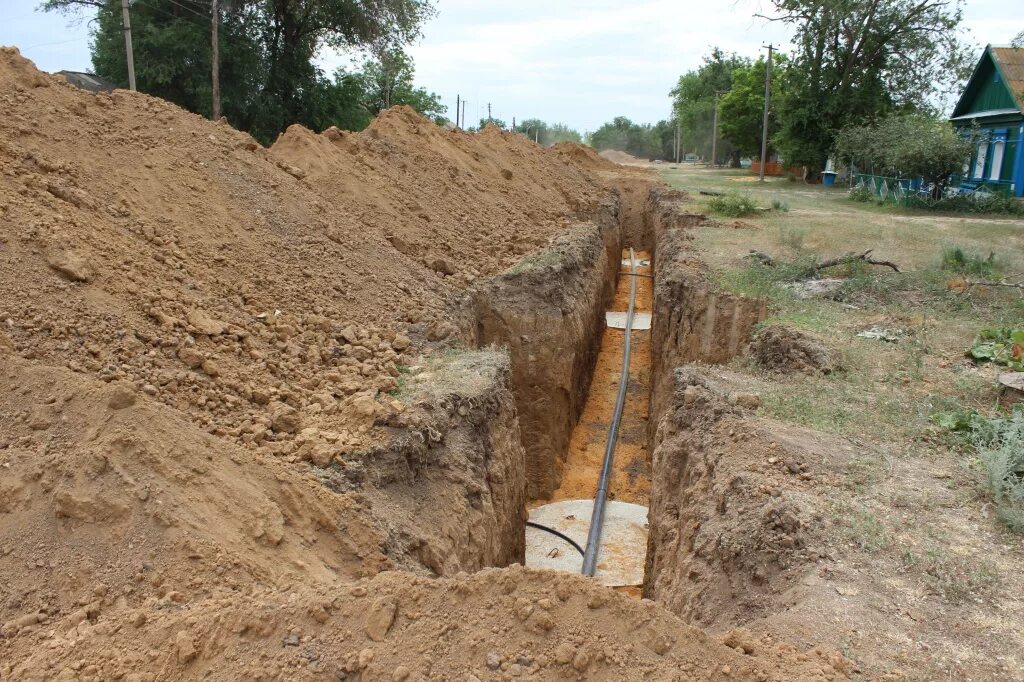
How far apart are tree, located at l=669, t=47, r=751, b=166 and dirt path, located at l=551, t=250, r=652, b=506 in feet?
169

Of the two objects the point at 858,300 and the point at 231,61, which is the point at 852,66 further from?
the point at 858,300

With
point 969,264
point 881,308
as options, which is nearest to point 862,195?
point 969,264

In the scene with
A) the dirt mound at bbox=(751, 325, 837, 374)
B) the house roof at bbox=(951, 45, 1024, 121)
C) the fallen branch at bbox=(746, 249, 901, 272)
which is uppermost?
the house roof at bbox=(951, 45, 1024, 121)

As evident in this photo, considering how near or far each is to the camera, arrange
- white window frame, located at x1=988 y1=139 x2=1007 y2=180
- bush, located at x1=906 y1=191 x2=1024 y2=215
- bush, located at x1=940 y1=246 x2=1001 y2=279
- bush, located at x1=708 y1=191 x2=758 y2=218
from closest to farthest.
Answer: bush, located at x1=940 y1=246 x2=1001 y2=279
bush, located at x1=708 y1=191 x2=758 y2=218
bush, located at x1=906 y1=191 x2=1024 y2=215
white window frame, located at x1=988 y1=139 x2=1007 y2=180

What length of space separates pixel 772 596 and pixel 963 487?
1.97 m

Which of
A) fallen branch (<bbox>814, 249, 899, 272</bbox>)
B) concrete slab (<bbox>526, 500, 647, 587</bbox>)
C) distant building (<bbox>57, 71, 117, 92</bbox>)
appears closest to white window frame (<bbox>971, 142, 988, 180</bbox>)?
fallen branch (<bbox>814, 249, 899, 272</bbox>)

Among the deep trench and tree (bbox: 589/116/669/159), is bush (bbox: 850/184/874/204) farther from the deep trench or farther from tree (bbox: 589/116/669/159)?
tree (bbox: 589/116/669/159)

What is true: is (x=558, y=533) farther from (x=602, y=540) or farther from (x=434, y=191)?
(x=434, y=191)

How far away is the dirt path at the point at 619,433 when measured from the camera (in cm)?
1138

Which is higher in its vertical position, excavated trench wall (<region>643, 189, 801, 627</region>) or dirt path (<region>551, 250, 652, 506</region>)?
excavated trench wall (<region>643, 189, 801, 627</region>)

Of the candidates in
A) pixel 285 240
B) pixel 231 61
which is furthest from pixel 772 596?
pixel 231 61

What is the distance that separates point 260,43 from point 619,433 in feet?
68.2

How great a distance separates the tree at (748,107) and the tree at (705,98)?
14135mm

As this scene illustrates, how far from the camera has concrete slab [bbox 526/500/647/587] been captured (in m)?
9.06
